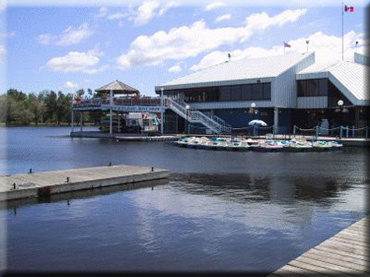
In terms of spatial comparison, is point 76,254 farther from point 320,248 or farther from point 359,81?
point 359,81

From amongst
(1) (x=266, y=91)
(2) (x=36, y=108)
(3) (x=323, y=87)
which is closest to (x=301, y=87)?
(3) (x=323, y=87)

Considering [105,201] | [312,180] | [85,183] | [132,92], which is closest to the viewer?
[105,201]

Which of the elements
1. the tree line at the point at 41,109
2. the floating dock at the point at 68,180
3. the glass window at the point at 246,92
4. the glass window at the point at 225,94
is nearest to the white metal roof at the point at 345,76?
the glass window at the point at 246,92

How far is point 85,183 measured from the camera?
15.5m

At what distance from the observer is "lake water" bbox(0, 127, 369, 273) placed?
8.19m

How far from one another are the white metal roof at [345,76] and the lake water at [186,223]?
27766 millimetres

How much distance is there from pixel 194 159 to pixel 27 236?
59.7ft

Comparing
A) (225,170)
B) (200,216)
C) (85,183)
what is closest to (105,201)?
(85,183)

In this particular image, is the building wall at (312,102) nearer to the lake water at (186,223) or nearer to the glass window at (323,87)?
the glass window at (323,87)

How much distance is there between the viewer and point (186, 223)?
11.0 metres

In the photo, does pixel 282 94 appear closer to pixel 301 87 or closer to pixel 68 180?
pixel 301 87

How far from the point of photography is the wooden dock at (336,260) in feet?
20.7

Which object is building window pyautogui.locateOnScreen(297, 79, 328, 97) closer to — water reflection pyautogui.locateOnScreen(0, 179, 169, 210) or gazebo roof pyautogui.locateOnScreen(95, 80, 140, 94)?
gazebo roof pyautogui.locateOnScreen(95, 80, 140, 94)

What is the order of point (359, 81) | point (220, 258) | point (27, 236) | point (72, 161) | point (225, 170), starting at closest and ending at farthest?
point (220, 258)
point (27, 236)
point (225, 170)
point (72, 161)
point (359, 81)
